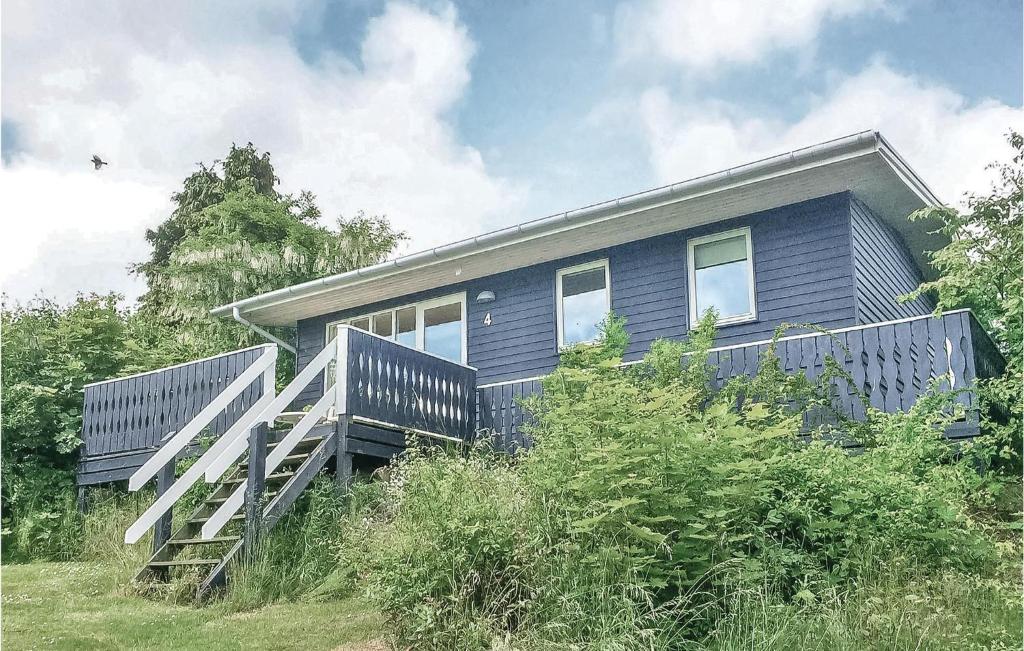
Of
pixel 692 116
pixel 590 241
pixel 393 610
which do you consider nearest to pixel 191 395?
pixel 590 241

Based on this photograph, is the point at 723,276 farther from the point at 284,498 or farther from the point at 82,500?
the point at 82,500

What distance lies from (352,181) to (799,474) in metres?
20.5

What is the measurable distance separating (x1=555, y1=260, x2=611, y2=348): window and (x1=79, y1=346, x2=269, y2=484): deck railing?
13.9ft

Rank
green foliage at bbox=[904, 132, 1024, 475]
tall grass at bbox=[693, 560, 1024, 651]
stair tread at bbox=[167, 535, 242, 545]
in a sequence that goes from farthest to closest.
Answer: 1. stair tread at bbox=[167, 535, 242, 545]
2. green foliage at bbox=[904, 132, 1024, 475]
3. tall grass at bbox=[693, 560, 1024, 651]

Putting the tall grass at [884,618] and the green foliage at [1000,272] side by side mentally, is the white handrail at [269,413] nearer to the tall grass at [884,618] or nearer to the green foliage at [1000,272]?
the tall grass at [884,618]

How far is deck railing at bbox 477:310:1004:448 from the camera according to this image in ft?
25.3

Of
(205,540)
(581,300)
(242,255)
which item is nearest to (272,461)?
(205,540)

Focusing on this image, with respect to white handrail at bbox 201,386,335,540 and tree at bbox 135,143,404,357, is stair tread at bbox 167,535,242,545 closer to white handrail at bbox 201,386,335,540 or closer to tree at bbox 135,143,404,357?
white handrail at bbox 201,386,335,540

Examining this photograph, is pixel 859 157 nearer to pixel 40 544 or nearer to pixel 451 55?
pixel 451 55

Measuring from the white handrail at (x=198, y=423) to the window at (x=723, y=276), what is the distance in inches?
202

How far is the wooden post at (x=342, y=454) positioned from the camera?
8.77 meters

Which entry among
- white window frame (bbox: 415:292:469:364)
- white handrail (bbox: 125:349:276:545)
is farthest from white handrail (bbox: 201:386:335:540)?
white window frame (bbox: 415:292:469:364)

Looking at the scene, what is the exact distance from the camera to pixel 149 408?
11133 millimetres

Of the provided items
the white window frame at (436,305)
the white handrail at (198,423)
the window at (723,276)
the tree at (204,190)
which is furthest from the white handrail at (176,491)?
the tree at (204,190)
